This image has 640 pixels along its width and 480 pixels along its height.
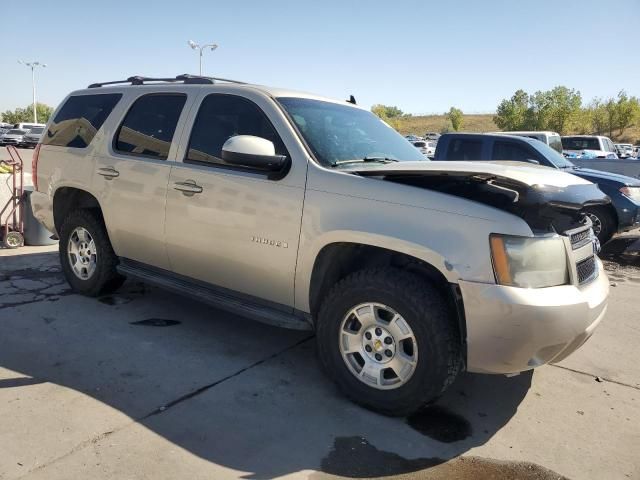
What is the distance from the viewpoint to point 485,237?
277cm

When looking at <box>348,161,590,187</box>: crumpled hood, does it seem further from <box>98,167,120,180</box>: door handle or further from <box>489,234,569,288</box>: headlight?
<box>98,167,120,180</box>: door handle

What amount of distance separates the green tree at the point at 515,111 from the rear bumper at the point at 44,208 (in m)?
63.3

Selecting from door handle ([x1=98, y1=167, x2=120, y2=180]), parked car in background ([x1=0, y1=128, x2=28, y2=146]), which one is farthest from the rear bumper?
parked car in background ([x1=0, y1=128, x2=28, y2=146])

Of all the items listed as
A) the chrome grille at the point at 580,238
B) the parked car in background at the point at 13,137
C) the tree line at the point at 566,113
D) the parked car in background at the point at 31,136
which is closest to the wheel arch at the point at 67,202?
the chrome grille at the point at 580,238

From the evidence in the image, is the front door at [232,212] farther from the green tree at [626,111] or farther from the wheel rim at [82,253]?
the green tree at [626,111]

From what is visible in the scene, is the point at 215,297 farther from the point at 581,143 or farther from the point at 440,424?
the point at 581,143

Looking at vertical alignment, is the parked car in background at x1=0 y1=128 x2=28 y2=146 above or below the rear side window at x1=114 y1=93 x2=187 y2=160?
below

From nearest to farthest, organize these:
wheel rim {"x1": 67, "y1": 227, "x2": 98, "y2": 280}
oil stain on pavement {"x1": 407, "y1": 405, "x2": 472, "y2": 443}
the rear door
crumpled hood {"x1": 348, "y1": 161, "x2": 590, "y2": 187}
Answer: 1. crumpled hood {"x1": 348, "y1": 161, "x2": 590, "y2": 187}
2. oil stain on pavement {"x1": 407, "y1": 405, "x2": 472, "y2": 443}
3. the rear door
4. wheel rim {"x1": 67, "y1": 227, "x2": 98, "y2": 280}

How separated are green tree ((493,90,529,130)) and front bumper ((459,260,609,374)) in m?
64.1

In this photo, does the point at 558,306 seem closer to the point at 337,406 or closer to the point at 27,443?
the point at 337,406

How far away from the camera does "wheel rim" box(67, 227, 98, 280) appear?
4.94m

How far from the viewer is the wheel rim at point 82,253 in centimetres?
494

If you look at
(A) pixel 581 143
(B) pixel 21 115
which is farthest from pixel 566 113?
(B) pixel 21 115

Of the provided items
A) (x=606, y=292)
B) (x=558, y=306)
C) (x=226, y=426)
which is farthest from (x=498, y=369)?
(x=226, y=426)
